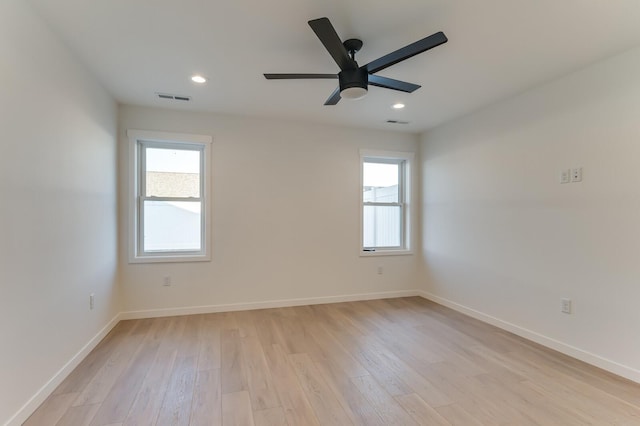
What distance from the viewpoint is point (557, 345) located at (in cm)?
286

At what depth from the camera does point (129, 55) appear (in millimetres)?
2531

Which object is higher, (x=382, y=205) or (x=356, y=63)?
(x=356, y=63)

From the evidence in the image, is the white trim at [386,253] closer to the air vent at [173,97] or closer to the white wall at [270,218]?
the white wall at [270,218]

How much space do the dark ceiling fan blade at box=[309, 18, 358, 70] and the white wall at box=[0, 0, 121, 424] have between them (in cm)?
172

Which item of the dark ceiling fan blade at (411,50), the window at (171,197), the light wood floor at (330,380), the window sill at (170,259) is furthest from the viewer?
the window at (171,197)

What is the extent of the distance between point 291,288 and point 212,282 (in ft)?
3.40

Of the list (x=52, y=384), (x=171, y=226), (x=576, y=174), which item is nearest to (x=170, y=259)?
(x=171, y=226)

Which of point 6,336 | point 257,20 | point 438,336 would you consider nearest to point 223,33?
point 257,20

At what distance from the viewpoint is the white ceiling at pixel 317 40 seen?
1955 mm

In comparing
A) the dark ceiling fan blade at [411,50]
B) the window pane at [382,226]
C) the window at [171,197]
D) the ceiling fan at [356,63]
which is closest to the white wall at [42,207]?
the window at [171,197]

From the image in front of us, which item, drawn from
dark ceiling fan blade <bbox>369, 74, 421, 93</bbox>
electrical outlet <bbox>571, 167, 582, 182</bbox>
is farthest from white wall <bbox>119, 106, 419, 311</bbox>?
→ electrical outlet <bbox>571, 167, 582, 182</bbox>

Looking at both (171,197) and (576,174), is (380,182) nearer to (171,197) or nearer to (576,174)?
(576,174)

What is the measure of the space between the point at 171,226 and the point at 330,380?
2781 mm

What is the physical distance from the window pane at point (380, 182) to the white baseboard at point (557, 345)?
5.87 feet
